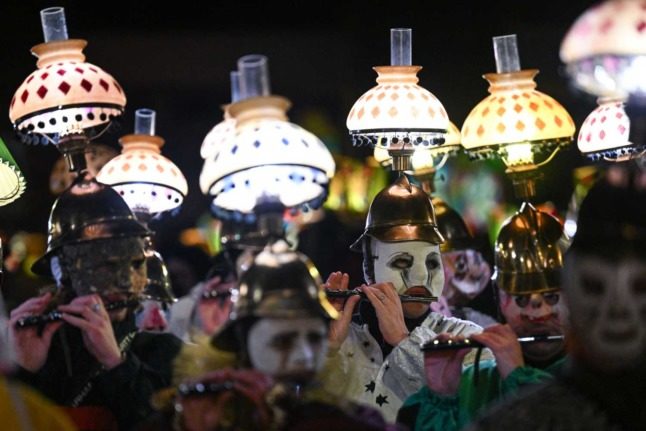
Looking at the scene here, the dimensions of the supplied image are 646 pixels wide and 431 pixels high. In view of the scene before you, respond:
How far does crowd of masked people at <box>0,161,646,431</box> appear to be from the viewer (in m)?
4.72

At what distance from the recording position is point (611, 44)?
5195mm

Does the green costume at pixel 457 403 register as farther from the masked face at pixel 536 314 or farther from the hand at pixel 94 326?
the hand at pixel 94 326

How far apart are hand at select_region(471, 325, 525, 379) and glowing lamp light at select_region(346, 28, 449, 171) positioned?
50.7 inches

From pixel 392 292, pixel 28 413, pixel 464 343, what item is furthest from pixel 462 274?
pixel 28 413

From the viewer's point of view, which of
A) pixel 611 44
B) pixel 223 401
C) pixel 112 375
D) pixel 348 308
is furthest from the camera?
pixel 348 308

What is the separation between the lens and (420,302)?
24.3 ft

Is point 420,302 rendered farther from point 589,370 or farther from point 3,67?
point 3,67

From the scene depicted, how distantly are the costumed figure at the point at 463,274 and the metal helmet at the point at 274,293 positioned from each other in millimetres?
3915

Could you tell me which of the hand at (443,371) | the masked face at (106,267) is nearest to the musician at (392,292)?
the hand at (443,371)

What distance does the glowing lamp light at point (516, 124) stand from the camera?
7.07 metres

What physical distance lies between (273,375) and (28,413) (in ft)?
2.51

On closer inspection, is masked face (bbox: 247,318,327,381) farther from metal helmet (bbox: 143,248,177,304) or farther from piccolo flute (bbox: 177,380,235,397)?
metal helmet (bbox: 143,248,177,304)

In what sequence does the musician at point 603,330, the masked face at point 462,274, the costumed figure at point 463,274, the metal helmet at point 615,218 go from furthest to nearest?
the masked face at point 462,274 → the costumed figure at point 463,274 → the metal helmet at point 615,218 → the musician at point 603,330

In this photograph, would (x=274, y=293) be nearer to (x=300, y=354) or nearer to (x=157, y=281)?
(x=300, y=354)
